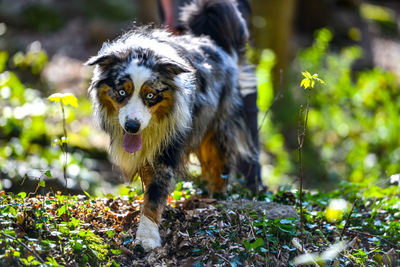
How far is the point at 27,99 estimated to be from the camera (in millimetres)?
6902

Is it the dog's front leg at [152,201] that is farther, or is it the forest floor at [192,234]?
the dog's front leg at [152,201]

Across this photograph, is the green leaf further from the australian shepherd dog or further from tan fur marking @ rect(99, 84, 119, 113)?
tan fur marking @ rect(99, 84, 119, 113)

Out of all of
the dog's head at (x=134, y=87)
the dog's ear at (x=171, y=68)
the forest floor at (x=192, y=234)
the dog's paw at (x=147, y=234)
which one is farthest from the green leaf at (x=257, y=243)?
the dog's ear at (x=171, y=68)

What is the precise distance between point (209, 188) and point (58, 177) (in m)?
1.93

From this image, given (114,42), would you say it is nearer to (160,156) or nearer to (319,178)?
(160,156)

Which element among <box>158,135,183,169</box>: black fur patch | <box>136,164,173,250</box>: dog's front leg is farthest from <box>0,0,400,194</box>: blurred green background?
<box>136,164,173,250</box>: dog's front leg

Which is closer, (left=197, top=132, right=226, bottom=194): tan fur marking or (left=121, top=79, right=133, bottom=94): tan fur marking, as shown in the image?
(left=121, top=79, right=133, bottom=94): tan fur marking

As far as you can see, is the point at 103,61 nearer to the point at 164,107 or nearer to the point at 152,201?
the point at 164,107

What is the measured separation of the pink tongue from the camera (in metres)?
3.76

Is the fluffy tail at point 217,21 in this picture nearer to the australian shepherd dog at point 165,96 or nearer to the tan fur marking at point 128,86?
the australian shepherd dog at point 165,96

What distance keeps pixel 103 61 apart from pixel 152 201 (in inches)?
45.1

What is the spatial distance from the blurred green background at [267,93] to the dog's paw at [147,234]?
1.58 meters

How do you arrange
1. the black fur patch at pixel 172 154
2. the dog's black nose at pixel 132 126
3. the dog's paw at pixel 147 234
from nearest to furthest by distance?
the dog's paw at pixel 147 234, the dog's black nose at pixel 132 126, the black fur patch at pixel 172 154

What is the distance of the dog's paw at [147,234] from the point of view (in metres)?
3.37
